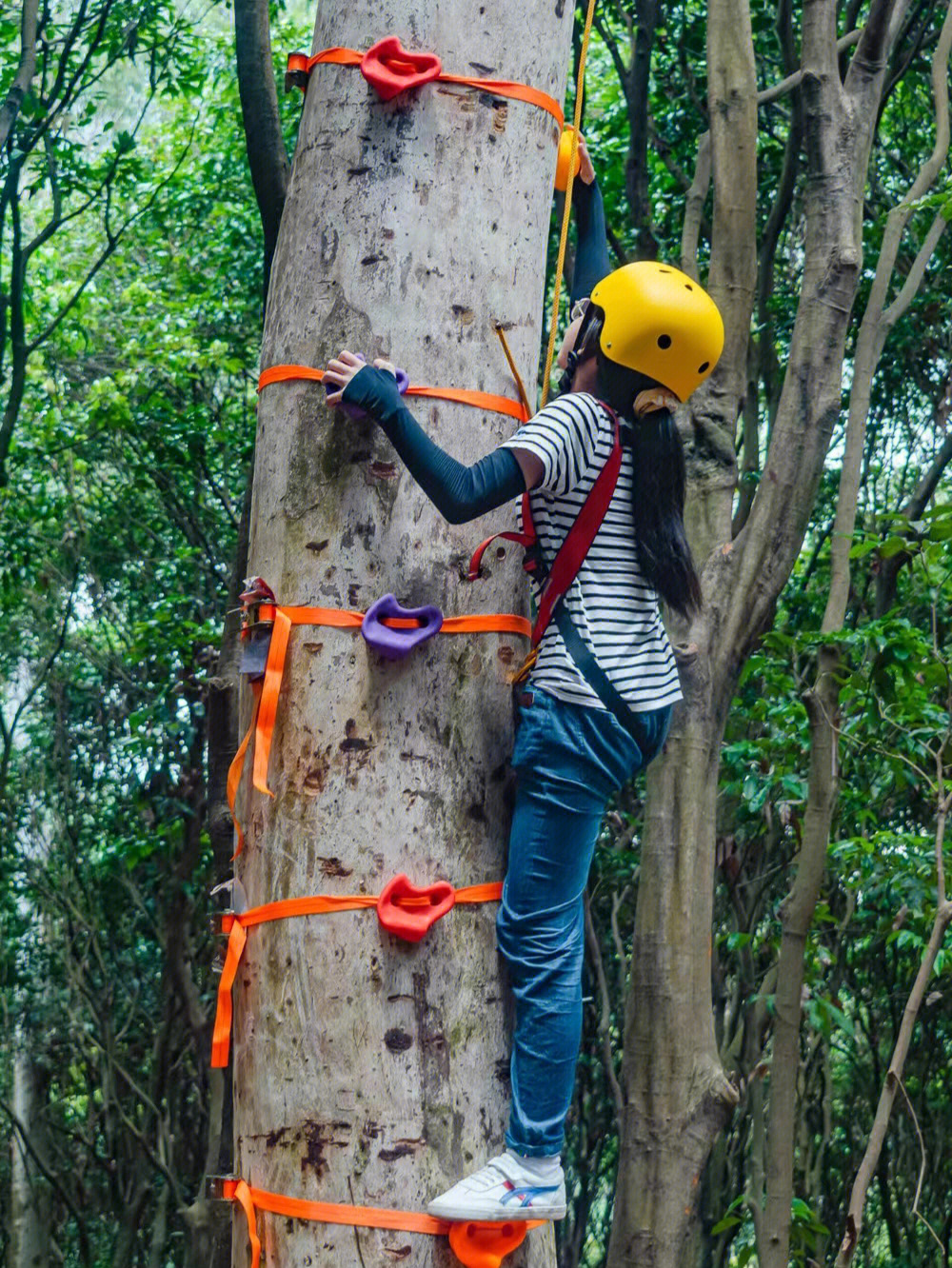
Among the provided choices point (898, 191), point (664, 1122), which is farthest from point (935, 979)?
point (664, 1122)

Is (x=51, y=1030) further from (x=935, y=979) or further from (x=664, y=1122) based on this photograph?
(x=664, y=1122)

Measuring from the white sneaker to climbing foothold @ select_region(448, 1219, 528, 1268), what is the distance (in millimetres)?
32

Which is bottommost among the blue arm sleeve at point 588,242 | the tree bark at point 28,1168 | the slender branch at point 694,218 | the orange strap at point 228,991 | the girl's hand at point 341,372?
the tree bark at point 28,1168

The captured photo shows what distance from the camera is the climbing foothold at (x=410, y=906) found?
2141mm

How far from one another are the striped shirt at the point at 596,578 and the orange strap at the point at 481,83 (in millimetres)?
557

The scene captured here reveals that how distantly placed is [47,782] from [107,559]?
1.93m

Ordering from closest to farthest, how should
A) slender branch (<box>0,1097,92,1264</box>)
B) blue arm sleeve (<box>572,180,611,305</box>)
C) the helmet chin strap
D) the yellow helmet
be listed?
1. the yellow helmet
2. the helmet chin strap
3. blue arm sleeve (<box>572,180,611,305</box>)
4. slender branch (<box>0,1097,92,1264</box>)

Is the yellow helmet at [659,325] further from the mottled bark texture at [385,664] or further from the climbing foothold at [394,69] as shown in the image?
the climbing foothold at [394,69]

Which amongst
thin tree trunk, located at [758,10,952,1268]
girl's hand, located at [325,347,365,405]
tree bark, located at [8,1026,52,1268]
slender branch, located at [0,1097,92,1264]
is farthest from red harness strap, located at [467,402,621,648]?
tree bark, located at [8,1026,52,1268]

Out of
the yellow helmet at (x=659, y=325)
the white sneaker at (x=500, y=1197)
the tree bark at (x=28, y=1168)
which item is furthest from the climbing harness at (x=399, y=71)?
the tree bark at (x=28, y=1168)

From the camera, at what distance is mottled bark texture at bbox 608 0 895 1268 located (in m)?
3.77

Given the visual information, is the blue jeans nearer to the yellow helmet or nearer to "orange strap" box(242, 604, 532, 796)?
"orange strap" box(242, 604, 532, 796)

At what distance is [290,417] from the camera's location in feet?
7.76

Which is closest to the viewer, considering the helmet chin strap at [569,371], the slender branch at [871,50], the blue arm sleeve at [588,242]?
the helmet chin strap at [569,371]
